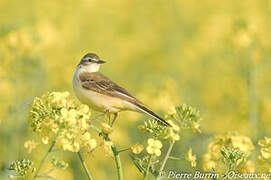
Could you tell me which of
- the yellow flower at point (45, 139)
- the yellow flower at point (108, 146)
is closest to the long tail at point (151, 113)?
the yellow flower at point (108, 146)

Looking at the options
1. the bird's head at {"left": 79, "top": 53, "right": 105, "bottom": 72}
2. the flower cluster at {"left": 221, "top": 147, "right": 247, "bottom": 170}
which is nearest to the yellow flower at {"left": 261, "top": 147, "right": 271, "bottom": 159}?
the flower cluster at {"left": 221, "top": 147, "right": 247, "bottom": 170}

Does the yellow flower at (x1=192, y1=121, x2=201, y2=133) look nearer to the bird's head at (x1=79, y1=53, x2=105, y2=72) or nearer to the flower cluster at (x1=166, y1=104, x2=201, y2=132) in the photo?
the flower cluster at (x1=166, y1=104, x2=201, y2=132)

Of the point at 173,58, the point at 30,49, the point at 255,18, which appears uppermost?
the point at 173,58

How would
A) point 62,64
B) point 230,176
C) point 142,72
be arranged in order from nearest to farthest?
point 230,176, point 62,64, point 142,72

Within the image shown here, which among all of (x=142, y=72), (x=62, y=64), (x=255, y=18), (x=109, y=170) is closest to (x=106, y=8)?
(x=142, y=72)

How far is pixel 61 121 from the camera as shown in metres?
3.54

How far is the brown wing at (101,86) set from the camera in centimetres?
590

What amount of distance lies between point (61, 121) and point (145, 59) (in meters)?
11.4

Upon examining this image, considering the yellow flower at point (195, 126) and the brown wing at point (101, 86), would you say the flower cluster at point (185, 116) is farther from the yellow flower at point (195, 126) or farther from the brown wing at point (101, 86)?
the brown wing at point (101, 86)

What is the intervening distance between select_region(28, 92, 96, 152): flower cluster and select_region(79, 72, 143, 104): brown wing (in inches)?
71.8

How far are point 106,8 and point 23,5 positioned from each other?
11.0 ft

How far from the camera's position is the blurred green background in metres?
8.18

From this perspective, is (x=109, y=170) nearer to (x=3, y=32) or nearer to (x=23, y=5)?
(x=3, y=32)

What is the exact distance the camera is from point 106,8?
14891 mm
